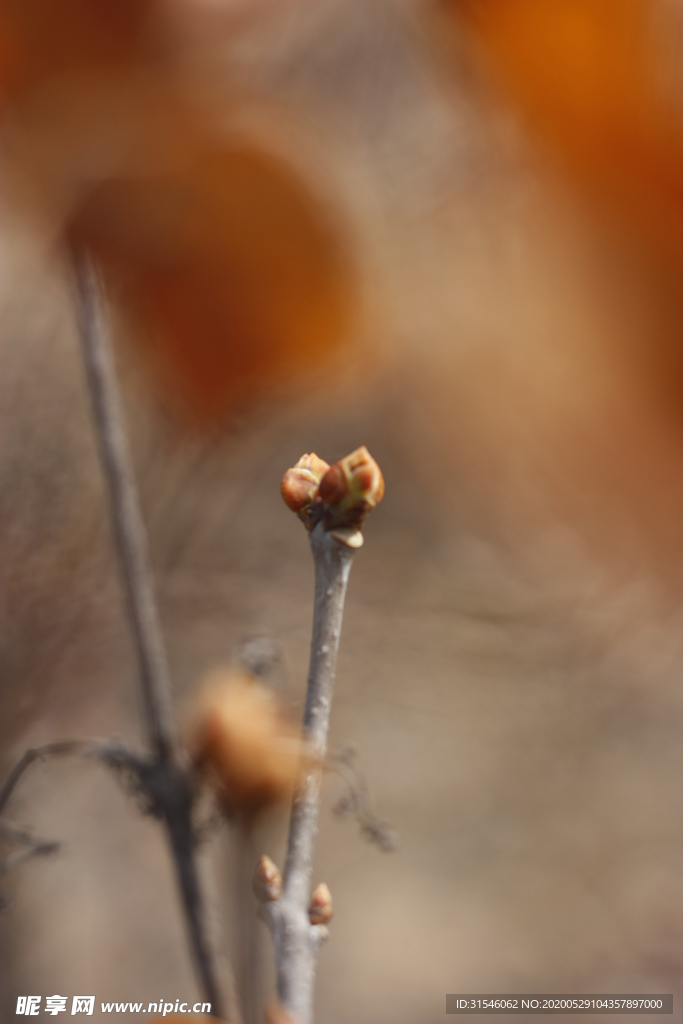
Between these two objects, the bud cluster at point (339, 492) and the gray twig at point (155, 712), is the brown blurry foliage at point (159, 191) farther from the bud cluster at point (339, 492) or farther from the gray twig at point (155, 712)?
the bud cluster at point (339, 492)

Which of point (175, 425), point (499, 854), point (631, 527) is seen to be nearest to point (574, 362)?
point (631, 527)

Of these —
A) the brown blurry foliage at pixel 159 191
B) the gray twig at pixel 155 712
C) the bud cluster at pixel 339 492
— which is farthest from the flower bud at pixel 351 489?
the brown blurry foliage at pixel 159 191

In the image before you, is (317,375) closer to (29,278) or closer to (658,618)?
(29,278)

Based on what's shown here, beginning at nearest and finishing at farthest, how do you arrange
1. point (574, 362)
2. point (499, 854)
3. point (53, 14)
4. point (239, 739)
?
point (239, 739) → point (53, 14) → point (574, 362) → point (499, 854)

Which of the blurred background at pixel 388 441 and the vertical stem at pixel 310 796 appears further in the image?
the blurred background at pixel 388 441

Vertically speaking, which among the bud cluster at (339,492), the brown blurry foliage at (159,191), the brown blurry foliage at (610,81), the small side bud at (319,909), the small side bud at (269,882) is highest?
the brown blurry foliage at (610,81)

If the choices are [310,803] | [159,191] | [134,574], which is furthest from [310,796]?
[159,191]

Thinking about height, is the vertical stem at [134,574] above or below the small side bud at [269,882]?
above
